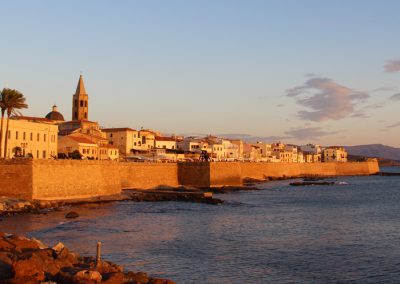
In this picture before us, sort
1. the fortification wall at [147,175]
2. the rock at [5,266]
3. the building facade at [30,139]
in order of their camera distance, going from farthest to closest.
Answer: the fortification wall at [147,175] < the building facade at [30,139] < the rock at [5,266]

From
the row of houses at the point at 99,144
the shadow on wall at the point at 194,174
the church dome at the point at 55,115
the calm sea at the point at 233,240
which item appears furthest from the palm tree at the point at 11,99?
the church dome at the point at 55,115

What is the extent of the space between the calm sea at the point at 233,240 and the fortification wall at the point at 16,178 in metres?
Result: 4.96

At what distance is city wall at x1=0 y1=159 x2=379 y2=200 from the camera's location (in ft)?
144

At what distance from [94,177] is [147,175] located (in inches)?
567

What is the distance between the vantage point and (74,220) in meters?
37.1

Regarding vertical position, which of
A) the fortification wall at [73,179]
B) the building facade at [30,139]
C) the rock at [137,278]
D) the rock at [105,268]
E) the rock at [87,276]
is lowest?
the rock at [137,278]

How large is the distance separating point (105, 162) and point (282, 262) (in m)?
33.6

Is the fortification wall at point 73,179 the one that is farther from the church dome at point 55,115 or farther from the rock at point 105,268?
the church dome at point 55,115

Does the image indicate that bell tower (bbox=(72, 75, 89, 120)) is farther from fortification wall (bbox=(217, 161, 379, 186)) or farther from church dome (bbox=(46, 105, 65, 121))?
fortification wall (bbox=(217, 161, 379, 186))

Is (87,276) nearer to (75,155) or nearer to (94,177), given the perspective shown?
(94,177)

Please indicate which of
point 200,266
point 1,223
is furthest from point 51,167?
point 200,266

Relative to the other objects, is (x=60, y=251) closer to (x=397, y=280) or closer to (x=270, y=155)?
(x=397, y=280)

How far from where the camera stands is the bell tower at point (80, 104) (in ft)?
382

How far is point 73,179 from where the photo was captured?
49.4 m
